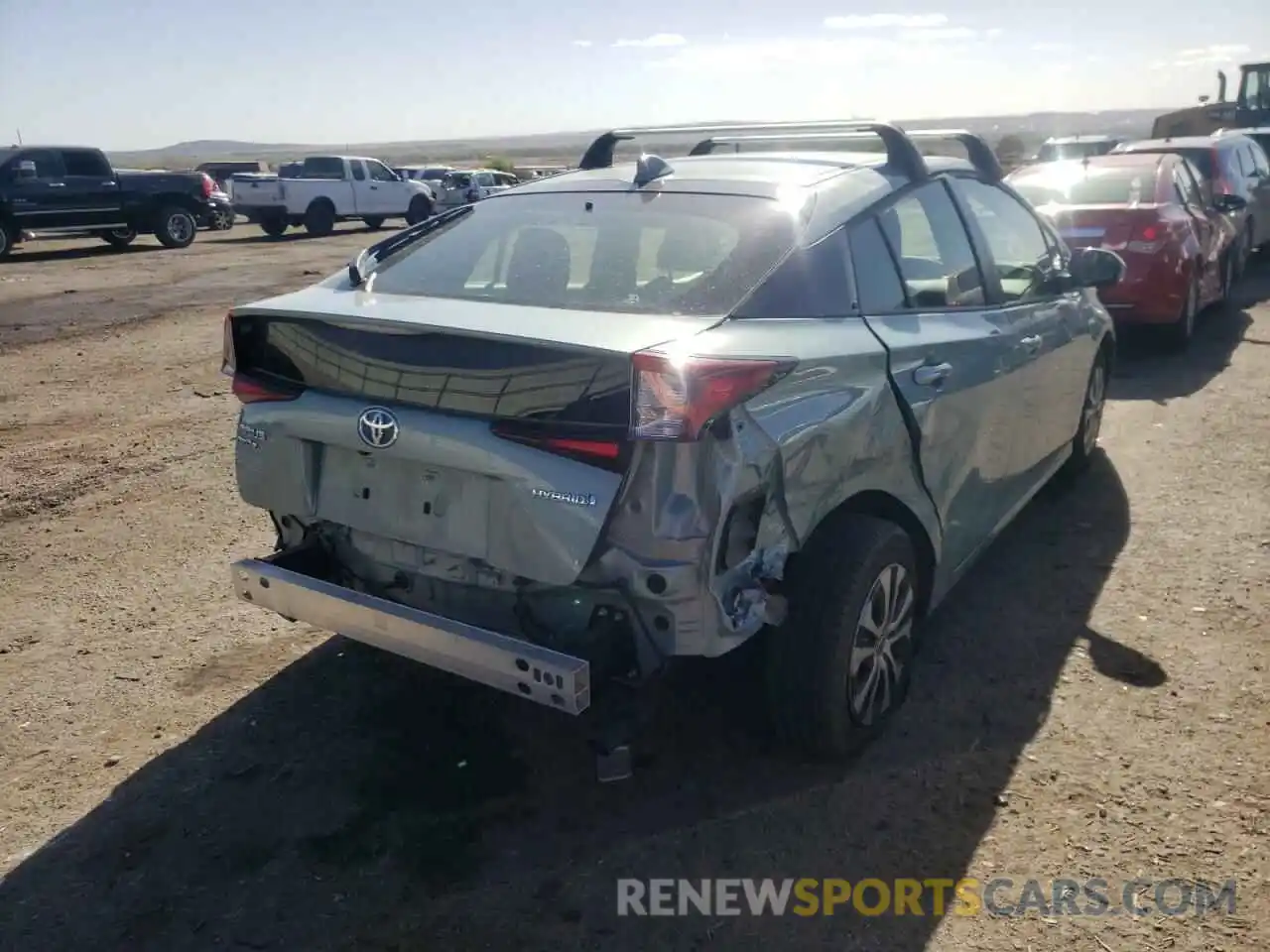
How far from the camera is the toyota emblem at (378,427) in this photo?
292 cm

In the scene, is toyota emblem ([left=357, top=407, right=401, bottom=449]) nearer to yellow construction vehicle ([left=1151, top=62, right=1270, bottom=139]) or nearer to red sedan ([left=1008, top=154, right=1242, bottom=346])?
red sedan ([left=1008, top=154, right=1242, bottom=346])

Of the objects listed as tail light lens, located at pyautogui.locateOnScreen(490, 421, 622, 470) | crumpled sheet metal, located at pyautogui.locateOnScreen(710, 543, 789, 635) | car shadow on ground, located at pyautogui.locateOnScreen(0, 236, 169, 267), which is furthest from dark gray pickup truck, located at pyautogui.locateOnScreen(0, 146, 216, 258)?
crumpled sheet metal, located at pyautogui.locateOnScreen(710, 543, 789, 635)

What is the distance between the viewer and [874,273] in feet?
11.3

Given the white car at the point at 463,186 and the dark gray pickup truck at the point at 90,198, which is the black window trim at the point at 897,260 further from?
the white car at the point at 463,186

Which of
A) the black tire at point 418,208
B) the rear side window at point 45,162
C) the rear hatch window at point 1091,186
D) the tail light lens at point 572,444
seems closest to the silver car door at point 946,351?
the tail light lens at point 572,444

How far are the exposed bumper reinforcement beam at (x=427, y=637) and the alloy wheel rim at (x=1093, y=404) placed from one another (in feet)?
12.5

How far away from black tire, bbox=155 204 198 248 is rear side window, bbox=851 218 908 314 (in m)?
21.4

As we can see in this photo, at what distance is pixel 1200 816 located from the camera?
311cm

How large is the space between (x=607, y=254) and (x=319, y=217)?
81.1 ft

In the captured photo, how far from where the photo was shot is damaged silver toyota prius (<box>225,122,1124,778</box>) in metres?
2.71

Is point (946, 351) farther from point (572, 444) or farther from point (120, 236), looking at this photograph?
point (120, 236)

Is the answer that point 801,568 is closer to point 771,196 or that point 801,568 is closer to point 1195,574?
point 771,196

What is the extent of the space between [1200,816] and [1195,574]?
6.12 ft

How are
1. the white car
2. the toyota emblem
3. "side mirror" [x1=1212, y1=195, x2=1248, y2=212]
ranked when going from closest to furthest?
the toyota emblem, "side mirror" [x1=1212, y1=195, x2=1248, y2=212], the white car
